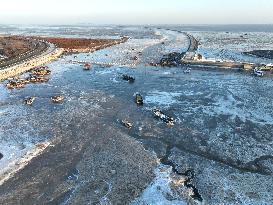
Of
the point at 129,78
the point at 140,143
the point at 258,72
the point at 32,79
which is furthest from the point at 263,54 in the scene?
the point at 140,143

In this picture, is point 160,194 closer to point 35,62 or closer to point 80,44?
point 35,62

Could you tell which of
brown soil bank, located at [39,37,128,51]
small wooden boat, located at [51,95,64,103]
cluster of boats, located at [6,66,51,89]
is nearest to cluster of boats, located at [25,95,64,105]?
small wooden boat, located at [51,95,64,103]

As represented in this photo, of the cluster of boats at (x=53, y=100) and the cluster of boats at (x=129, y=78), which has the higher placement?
the cluster of boats at (x=129, y=78)

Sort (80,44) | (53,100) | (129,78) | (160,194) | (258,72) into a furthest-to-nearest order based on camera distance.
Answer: (80,44)
(258,72)
(129,78)
(53,100)
(160,194)

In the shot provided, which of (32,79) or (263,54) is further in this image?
(263,54)

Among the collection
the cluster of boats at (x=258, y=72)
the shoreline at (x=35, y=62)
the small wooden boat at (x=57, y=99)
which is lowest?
the shoreline at (x=35, y=62)

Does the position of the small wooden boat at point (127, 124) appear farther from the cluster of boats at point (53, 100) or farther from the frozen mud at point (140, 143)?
the cluster of boats at point (53, 100)

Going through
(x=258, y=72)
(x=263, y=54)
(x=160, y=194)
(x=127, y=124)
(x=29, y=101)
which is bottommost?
(x=160, y=194)

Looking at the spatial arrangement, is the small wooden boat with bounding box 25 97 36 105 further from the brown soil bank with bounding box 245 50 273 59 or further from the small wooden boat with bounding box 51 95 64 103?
the brown soil bank with bounding box 245 50 273 59

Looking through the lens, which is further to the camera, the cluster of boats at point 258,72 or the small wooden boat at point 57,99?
the cluster of boats at point 258,72

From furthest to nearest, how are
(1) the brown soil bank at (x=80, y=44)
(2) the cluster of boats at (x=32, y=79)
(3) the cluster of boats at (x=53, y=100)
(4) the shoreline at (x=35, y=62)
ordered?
1. (1) the brown soil bank at (x=80, y=44)
2. (4) the shoreline at (x=35, y=62)
3. (2) the cluster of boats at (x=32, y=79)
4. (3) the cluster of boats at (x=53, y=100)

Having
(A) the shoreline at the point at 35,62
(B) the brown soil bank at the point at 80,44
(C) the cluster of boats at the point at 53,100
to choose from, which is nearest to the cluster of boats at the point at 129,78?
(C) the cluster of boats at the point at 53,100
